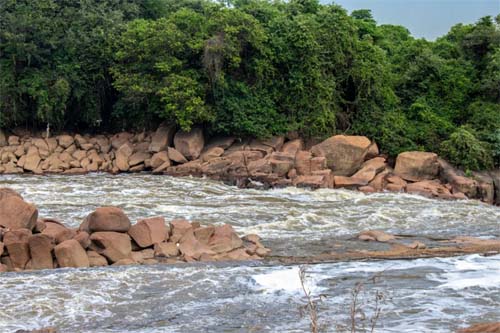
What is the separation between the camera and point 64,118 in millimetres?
26344

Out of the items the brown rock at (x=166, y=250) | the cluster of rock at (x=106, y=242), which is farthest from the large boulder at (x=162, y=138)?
the brown rock at (x=166, y=250)

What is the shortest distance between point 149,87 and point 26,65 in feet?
18.8

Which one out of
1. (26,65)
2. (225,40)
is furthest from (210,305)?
(26,65)

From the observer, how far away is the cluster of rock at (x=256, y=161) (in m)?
20.0

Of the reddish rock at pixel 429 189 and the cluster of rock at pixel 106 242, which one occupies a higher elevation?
the reddish rock at pixel 429 189

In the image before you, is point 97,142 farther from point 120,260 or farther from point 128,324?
point 128,324

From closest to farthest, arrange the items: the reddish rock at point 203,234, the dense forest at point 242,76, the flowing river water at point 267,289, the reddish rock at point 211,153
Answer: the flowing river water at point 267,289, the reddish rock at point 203,234, the reddish rock at point 211,153, the dense forest at point 242,76

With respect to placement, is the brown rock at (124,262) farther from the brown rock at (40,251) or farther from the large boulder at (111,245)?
the brown rock at (40,251)

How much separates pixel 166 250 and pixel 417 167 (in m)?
12.1

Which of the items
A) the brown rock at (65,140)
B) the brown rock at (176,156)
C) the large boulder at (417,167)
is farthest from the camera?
the brown rock at (65,140)

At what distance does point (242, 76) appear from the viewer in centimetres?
2500

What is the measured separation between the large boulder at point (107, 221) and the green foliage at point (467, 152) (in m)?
13.9

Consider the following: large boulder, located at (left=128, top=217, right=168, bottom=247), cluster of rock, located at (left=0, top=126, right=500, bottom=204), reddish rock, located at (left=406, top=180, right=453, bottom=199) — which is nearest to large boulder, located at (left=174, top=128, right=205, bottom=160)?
cluster of rock, located at (left=0, top=126, right=500, bottom=204)

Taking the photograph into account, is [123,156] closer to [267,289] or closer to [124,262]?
[124,262]
